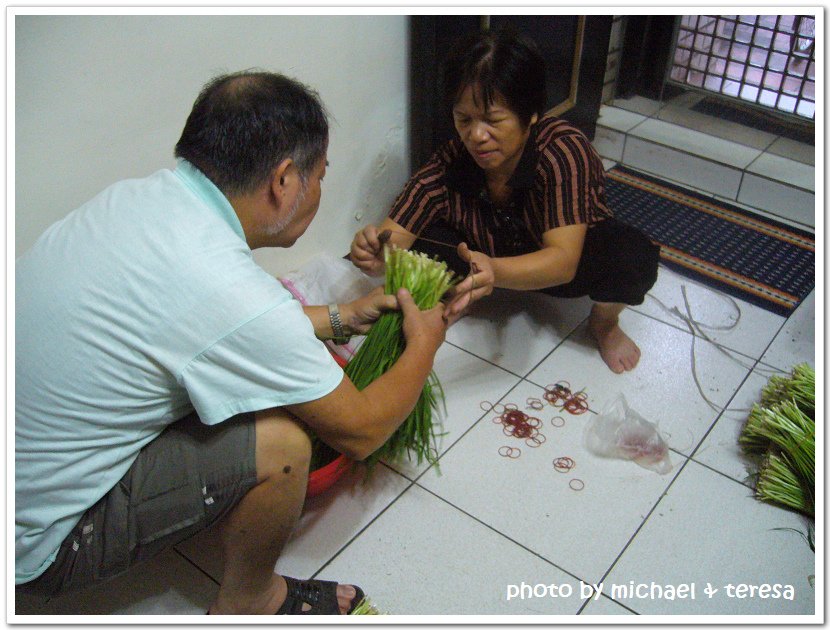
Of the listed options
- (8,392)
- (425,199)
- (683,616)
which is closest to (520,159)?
(425,199)

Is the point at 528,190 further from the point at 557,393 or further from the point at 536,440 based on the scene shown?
the point at 536,440

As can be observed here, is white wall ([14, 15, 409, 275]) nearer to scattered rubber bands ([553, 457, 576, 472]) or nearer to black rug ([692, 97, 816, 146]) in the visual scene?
scattered rubber bands ([553, 457, 576, 472])

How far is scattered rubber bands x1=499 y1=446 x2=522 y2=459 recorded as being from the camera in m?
1.92

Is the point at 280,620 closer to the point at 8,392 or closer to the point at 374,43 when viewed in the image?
the point at 8,392

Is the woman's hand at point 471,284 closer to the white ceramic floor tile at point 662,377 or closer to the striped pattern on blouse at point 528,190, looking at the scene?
the striped pattern on blouse at point 528,190

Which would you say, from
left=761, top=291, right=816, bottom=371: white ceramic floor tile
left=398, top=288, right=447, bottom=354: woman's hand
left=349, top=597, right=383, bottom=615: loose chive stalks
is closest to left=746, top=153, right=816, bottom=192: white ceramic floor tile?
left=761, top=291, right=816, bottom=371: white ceramic floor tile

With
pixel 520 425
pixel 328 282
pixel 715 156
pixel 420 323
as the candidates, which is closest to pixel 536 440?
pixel 520 425

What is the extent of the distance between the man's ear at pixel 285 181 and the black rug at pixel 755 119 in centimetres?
279

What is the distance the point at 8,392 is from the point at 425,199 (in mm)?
1283

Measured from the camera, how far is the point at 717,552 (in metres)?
1.69

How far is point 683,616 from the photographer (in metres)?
1.55

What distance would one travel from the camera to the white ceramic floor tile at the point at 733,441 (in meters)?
1.89

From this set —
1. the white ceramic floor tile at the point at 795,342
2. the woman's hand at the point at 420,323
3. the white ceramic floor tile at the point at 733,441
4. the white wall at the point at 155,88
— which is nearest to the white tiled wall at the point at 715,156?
the white ceramic floor tile at the point at 795,342

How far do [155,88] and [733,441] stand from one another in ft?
5.82
